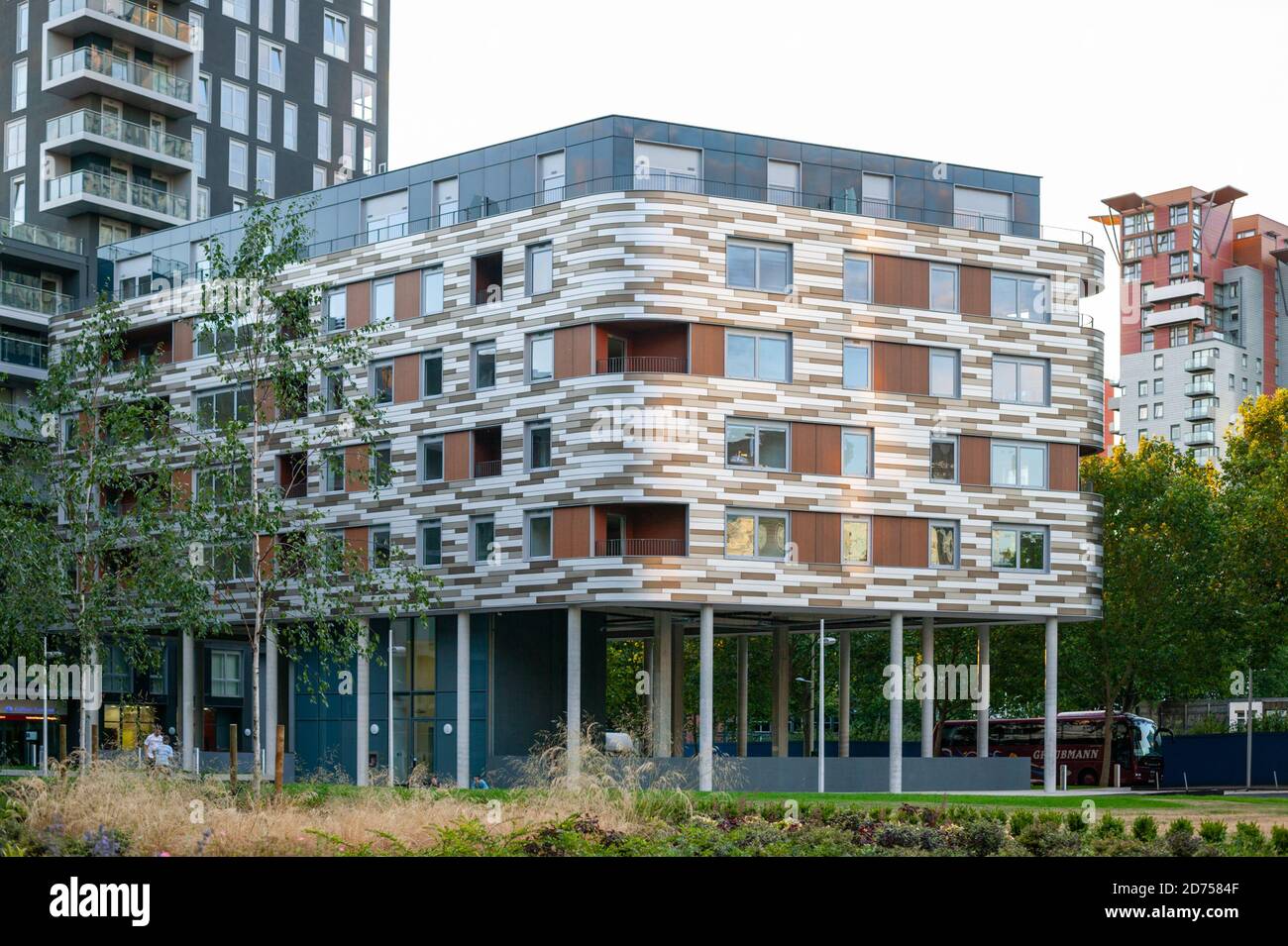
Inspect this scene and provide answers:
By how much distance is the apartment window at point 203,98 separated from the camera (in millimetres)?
83062

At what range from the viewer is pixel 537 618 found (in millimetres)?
59688

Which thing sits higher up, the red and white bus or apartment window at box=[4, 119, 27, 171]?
apartment window at box=[4, 119, 27, 171]

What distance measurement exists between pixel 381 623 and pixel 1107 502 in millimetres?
30019

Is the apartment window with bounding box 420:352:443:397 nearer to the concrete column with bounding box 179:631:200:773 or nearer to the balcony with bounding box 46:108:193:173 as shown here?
the concrete column with bounding box 179:631:200:773

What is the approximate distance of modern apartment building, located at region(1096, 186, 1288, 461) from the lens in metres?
143

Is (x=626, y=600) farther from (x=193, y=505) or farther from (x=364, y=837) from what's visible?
(x=364, y=837)

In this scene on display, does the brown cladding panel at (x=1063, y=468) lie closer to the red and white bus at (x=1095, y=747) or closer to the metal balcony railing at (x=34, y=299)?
the red and white bus at (x=1095, y=747)

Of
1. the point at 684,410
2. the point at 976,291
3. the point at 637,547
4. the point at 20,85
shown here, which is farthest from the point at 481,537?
the point at 20,85

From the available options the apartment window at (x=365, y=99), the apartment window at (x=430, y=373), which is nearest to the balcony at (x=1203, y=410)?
the apartment window at (x=365, y=99)

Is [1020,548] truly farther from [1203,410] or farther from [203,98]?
[1203,410]

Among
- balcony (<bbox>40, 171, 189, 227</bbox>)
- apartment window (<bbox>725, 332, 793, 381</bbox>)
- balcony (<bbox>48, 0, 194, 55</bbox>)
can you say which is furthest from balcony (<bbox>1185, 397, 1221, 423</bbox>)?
apartment window (<bbox>725, 332, 793, 381</bbox>)

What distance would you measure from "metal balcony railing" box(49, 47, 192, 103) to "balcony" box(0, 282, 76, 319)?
9.90 m

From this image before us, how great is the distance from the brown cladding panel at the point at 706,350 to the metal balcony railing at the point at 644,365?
1.51 feet
